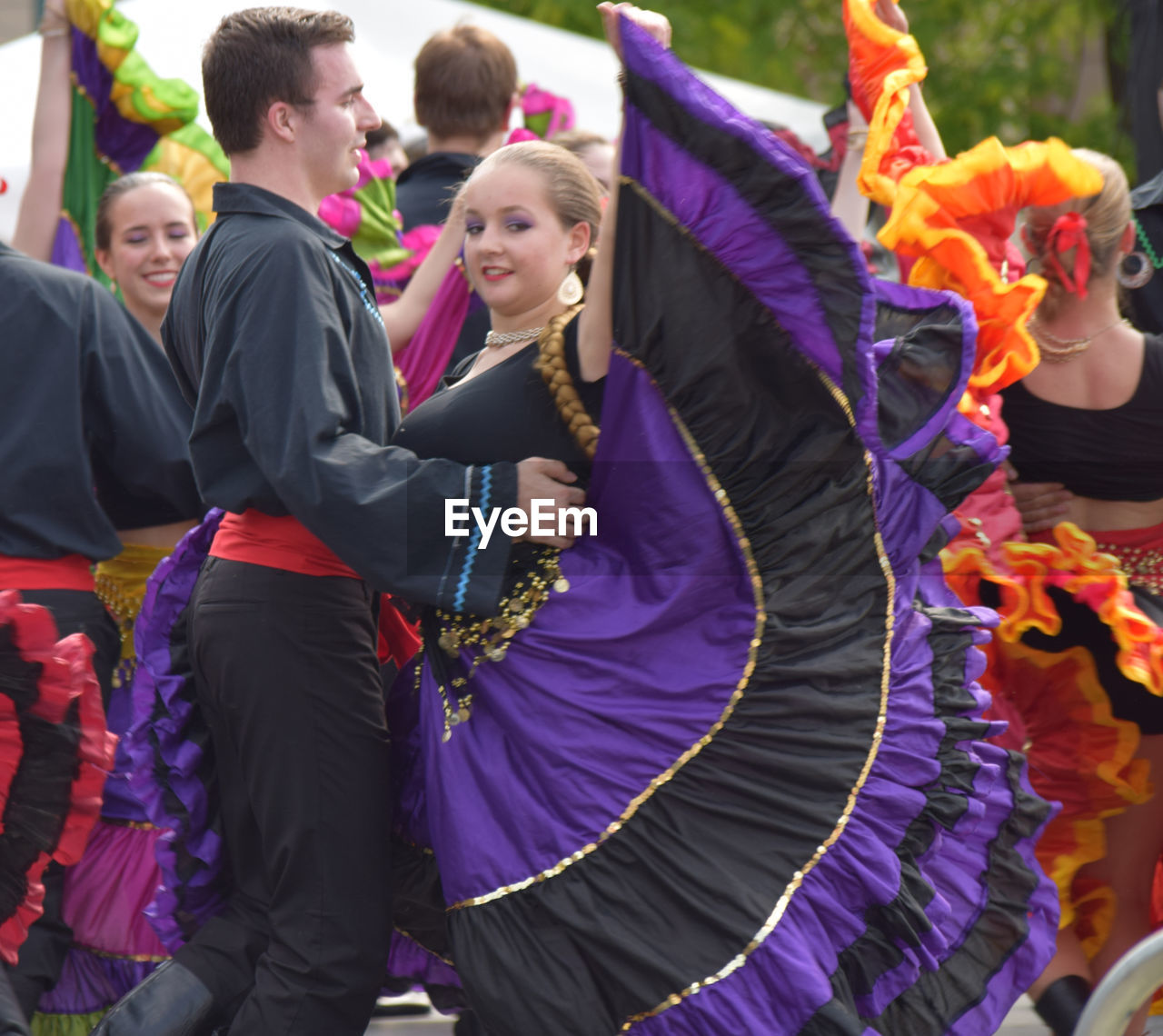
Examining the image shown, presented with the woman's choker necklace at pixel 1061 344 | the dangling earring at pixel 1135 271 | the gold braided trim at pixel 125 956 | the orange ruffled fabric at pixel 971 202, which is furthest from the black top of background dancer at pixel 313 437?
the dangling earring at pixel 1135 271

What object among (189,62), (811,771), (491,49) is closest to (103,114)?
(491,49)

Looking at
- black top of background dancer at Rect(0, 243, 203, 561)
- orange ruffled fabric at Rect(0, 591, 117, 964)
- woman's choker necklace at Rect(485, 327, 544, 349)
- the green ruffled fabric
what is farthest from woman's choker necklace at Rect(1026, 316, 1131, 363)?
the green ruffled fabric

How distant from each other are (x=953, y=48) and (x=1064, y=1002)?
8129 mm

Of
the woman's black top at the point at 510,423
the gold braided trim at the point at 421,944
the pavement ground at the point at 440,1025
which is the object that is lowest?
the pavement ground at the point at 440,1025

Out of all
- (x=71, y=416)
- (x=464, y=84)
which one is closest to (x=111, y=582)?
(x=71, y=416)

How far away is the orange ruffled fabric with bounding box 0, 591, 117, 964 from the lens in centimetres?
278

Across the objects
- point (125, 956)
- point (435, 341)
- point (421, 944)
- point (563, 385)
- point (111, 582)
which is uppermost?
point (563, 385)

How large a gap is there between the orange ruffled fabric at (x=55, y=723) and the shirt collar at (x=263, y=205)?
2.67ft

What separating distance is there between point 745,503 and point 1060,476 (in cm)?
121

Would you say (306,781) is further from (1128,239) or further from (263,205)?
(1128,239)

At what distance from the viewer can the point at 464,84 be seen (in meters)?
4.48

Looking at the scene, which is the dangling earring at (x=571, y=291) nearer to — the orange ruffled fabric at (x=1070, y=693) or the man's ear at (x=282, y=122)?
the man's ear at (x=282, y=122)

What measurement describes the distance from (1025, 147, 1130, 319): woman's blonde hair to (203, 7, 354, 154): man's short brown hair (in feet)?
5.15

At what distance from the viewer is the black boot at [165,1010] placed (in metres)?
2.82
